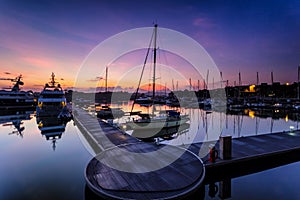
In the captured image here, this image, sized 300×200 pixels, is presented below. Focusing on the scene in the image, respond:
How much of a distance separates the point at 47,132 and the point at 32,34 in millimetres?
13417

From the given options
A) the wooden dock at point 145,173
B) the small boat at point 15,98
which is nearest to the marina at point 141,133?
the wooden dock at point 145,173

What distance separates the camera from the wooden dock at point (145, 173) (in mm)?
4812

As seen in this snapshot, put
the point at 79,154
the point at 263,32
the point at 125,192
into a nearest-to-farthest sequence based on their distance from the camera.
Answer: the point at 125,192, the point at 79,154, the point at 263,32

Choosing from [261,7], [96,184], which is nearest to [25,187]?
[96,184]

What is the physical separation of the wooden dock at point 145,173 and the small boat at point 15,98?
2254 inches

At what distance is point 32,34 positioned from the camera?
818 inches

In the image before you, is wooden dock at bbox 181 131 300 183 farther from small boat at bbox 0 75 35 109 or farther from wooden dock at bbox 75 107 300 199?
small boat at bbox 0 75 35 109

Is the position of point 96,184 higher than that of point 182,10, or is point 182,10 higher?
point 182,10

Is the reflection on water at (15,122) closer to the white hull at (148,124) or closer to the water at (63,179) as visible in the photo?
the water at (63,179)

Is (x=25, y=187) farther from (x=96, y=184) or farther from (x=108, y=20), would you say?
(x=108, y=20)

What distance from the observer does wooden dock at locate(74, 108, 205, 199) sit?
15.8ft

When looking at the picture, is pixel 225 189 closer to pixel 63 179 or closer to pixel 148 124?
pixel 63 179

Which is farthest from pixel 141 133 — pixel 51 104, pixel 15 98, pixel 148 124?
pixel 15 98

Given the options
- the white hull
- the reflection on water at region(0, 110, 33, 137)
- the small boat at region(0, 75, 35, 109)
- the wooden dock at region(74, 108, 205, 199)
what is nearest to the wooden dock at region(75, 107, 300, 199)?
the wooden dock at region(74, 108, 205, 199)
